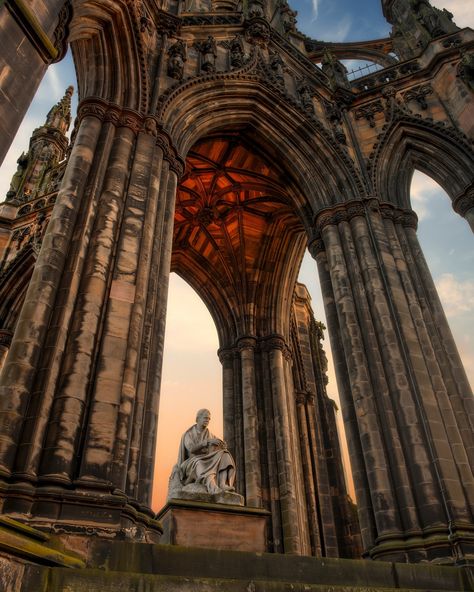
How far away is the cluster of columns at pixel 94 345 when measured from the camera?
5383 mm

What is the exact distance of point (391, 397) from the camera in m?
8.85

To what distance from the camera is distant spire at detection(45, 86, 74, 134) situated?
69.0 feet

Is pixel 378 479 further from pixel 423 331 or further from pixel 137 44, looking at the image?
pixel 137 44

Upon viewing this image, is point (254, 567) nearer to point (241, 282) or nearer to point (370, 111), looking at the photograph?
point (370, 111)

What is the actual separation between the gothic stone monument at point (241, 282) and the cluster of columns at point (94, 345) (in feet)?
0.09

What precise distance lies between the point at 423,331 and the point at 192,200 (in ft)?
29.9

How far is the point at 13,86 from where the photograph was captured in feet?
16.1

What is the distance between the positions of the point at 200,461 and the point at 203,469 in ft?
0.43

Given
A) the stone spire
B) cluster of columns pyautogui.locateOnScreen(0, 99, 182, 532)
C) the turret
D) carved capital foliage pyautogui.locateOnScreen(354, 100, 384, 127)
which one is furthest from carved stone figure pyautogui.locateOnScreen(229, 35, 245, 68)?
the turret

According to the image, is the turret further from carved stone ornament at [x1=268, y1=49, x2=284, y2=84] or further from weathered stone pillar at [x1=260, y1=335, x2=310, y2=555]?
weathered stone pillar at [x1=260, y1=335, x2=310, y2=555]

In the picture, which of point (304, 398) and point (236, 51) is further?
point (304, 398)

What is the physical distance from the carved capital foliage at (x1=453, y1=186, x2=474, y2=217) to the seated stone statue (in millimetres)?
7670

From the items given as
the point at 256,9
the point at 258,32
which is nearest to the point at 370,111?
the point at 258,32

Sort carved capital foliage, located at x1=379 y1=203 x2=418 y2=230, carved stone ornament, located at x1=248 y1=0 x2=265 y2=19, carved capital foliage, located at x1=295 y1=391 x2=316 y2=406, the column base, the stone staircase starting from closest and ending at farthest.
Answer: the stone staircase, the column base, carved capital foliage, located at x1=379 y1=203 x2=418 y2=230, carved stone ornament, located at x1=248 y1=0 x2=265 y2=19, carved capital foliage, located at x1=295 y1=391 x2=316 y2=406
